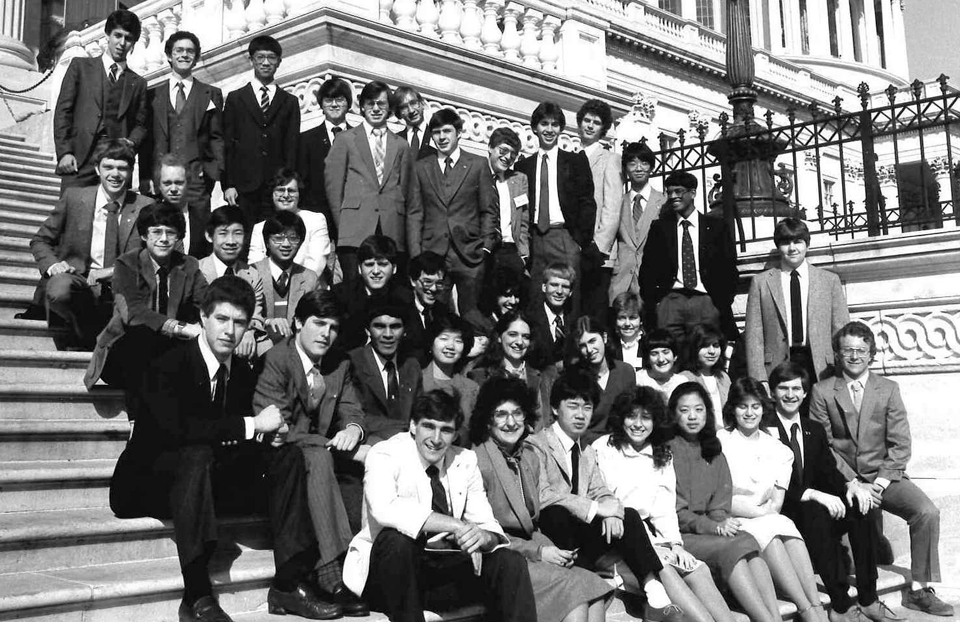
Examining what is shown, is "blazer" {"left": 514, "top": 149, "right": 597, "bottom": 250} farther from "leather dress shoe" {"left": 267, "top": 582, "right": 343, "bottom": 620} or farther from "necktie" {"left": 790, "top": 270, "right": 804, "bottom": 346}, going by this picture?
"leather dress shoe" {"left": 267, "top": 582, "right": 343, "bottom": 620}

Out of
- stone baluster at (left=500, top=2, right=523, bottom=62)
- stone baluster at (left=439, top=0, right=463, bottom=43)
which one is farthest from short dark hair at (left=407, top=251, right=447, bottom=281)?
stone baluster at (left=500, top=2, right=523, bottom=62)

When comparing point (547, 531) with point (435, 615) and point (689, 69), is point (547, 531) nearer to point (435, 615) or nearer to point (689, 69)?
point (435, 615)

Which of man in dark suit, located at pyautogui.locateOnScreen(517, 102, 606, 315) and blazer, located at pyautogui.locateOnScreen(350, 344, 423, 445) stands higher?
man in dark suit, located at pyautogui.locateOnScreen(517, 102, 606, 315)

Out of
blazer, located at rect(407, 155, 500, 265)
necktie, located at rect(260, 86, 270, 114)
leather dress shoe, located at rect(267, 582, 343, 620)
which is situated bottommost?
leather dress shoe, located at rect(267, 582, 343, 620)

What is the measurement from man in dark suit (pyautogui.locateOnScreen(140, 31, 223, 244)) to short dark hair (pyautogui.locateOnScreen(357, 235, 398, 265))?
70.1 inches

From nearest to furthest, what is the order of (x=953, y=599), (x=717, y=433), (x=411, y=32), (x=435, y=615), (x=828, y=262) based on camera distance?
(x=435, y=615) → (x=717, y=433) → (x=953, y=599) → (x=828, y=262) → (x=411, y=32)

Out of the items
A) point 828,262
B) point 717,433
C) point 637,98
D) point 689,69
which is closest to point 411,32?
point 828,262

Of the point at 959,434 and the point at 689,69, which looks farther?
the point at 689,69

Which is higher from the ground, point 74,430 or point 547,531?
point 74,430

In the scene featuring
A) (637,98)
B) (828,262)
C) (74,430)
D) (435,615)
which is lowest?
(435,615)

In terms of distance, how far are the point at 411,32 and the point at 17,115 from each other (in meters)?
5.82

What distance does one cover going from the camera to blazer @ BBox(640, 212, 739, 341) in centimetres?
739

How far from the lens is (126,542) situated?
14.9ft

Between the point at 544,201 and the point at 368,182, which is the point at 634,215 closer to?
the point at 544,201
